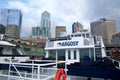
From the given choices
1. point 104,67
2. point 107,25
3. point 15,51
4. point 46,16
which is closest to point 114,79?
point 104,67

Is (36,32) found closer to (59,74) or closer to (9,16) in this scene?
(9,16)

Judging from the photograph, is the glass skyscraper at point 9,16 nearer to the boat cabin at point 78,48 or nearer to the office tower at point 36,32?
the office tower at point 36,32

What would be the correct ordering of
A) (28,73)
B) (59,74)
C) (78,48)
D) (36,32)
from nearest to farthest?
(59,74) → (28,73) → (78,48) → (36,32)

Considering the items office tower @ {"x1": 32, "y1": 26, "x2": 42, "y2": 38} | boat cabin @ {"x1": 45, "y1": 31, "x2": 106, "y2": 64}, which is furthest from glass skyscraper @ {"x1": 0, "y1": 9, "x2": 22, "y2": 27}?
boat cabin @ {"x1": 45, "y1": 31, "x2": 106, "y2": 64}

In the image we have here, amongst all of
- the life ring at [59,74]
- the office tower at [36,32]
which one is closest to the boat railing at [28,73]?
the life ring at [59,74]

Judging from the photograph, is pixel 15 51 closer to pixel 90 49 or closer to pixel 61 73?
pixel 90 49

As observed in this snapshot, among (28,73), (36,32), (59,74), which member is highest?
Result: (36,32)

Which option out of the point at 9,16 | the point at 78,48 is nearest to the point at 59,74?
the point at 78,48

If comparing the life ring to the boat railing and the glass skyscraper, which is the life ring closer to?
the boat railing

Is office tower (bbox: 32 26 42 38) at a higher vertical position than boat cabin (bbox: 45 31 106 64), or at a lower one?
higher

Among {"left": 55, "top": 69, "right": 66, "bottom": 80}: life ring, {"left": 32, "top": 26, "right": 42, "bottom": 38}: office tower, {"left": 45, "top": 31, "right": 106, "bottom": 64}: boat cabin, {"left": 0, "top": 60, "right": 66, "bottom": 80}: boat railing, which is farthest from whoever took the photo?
{"left": 32, "top": 26, "right": 42, "bottom": 38}: office tower

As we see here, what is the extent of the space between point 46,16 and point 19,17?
81566mm

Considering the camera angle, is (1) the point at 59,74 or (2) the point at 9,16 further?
(2) the point at 9,16

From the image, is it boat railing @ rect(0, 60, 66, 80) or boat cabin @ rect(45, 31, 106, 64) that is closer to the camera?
boat railing @ rect(0, 60, 66, 80)
